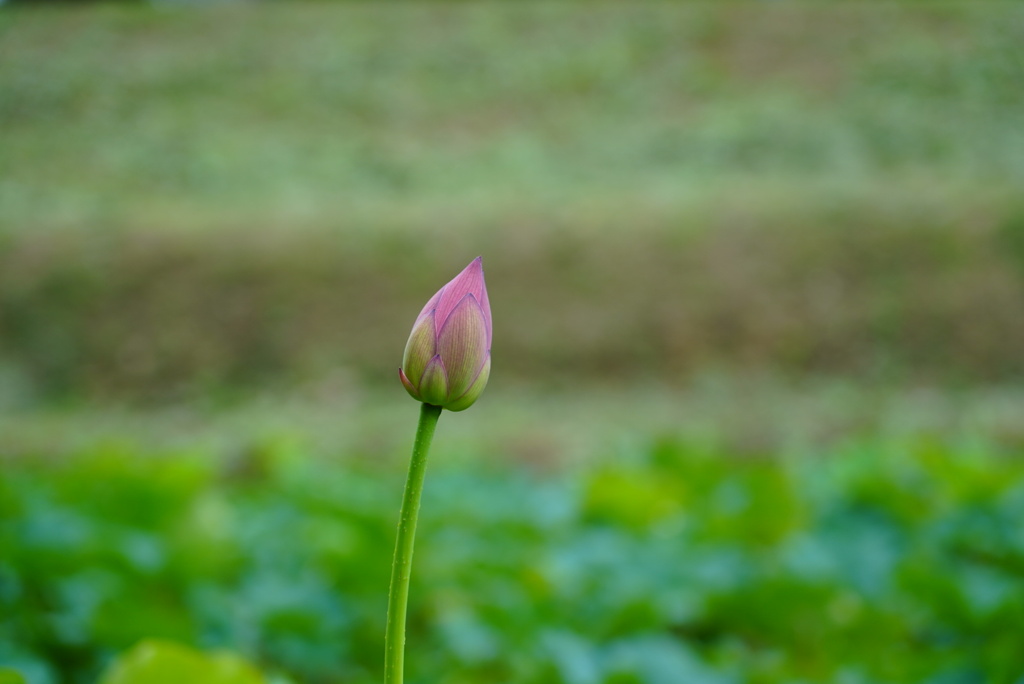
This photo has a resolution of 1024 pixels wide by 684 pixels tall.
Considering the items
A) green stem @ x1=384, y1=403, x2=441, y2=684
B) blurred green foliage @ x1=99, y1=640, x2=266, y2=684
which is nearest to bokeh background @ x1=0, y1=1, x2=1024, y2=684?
blurred green foliage @ x1=99, y1=640, x2=266, y2=684


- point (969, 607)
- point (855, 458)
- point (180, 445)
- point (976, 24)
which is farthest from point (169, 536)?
point (976, 24)

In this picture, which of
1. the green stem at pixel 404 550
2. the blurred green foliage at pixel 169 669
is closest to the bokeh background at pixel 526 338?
A: the blurred green foliage at pixel 169 669

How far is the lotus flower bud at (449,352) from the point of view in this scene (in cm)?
46

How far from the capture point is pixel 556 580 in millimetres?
1402

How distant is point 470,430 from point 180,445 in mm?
1512

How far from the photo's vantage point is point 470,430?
513cm

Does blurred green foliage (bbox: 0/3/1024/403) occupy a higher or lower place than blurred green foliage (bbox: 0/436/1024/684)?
higher

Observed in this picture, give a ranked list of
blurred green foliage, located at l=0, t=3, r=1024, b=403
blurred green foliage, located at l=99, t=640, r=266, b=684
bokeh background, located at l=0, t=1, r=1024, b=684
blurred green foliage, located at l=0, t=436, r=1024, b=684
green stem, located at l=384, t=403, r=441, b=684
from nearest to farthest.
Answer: green stem, located at l=384, t=403, r=441, b=684, blurred green foliage, located at l=99, t=640, r=266, b=684, blurred green foliage, located at l=0, t=436, r=1024, b=684, bokeh background, located at l=0, t=1, r=1024, b=684, blurred green foliage, located at l=0, t=3, r=1024, b=403

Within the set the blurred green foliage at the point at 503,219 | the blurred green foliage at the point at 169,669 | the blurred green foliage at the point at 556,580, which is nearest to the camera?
the blurred green foliage at the point at 169,669

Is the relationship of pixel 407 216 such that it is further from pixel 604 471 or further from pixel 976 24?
pixel 976 24

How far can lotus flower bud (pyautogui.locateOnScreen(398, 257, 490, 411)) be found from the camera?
0.46m

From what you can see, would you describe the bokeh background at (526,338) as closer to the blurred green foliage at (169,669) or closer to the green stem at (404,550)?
the blurred green foliage at (169,669)

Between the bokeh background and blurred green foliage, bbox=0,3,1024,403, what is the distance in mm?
37

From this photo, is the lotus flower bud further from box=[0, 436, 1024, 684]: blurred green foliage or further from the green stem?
box=[0, 436, 1024, 684]: blurred green foliage
